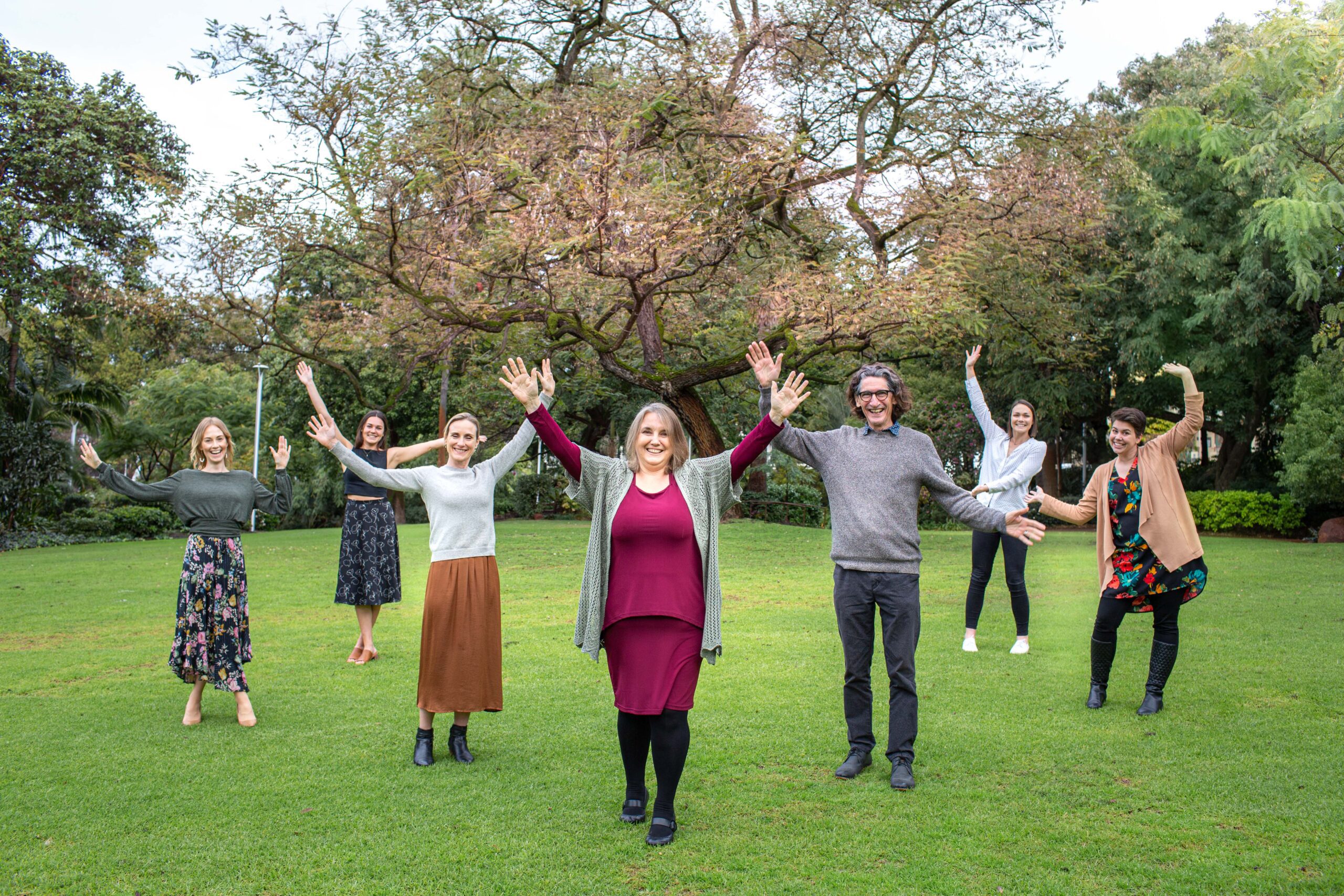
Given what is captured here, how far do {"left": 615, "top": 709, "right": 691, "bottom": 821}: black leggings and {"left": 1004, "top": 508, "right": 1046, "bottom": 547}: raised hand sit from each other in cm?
187

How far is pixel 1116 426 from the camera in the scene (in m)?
6.63

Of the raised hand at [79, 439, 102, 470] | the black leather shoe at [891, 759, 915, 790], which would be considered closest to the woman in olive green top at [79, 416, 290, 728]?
the raised hand at [79, 439, 102, 470]

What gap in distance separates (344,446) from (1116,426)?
469 cm

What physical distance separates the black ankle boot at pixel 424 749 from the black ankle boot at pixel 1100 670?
4145 millimetres

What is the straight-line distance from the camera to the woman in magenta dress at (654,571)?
444 cm

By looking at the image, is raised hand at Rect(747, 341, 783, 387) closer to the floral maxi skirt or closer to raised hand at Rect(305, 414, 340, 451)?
raised hand at Rect(305, 414, 340, 451)

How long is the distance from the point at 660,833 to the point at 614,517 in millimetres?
1358

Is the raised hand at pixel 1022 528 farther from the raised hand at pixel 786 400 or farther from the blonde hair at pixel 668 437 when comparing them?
the blonde hair at pixel 668 437

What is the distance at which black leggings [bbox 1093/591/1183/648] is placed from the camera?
6.43 m

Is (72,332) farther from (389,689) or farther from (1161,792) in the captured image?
(1161,792)

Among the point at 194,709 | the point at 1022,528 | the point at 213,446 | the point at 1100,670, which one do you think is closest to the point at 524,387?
the point at 1022,528

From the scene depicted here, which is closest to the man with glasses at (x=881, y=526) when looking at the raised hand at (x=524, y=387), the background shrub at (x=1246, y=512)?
the raised hand at (x=524, y=387)

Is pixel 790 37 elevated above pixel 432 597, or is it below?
above

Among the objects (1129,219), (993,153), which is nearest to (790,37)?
(993,153)
